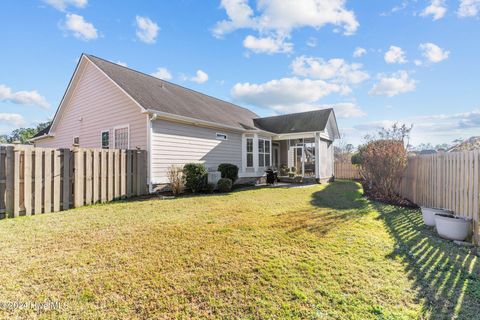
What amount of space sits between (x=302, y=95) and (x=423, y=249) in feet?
77.1

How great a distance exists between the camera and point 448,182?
19.0 feet

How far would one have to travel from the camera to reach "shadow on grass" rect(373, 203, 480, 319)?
2.34m

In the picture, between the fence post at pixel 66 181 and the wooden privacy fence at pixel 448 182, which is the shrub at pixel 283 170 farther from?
the fence post at pixel 66 181

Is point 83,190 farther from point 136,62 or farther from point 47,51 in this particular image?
point 136,62

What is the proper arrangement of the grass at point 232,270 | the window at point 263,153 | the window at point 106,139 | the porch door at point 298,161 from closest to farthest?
1. the grass at point 232,270
2. the window at point 106,139
3. the window at point 263,153
4. the porch door at point 298,161

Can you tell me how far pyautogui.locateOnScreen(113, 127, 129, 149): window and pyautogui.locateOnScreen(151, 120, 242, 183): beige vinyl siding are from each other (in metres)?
1.96

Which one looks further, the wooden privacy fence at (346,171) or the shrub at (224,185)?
the wooden privacy fence at (346,171)

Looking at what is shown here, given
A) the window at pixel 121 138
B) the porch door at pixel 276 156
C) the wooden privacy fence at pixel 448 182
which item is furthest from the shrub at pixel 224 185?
the porch door at pixel 276 156

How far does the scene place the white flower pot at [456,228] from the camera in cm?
452

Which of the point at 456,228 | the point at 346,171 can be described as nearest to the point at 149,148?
the point at 456,228

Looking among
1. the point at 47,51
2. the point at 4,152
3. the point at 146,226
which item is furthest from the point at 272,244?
the point at 47,51

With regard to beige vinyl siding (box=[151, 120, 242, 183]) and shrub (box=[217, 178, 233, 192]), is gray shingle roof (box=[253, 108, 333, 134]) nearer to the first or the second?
beige vinyl siding (box=[151, 120, 242, 183])

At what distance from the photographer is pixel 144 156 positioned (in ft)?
29.6

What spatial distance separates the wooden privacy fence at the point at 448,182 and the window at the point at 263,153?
8.26m
